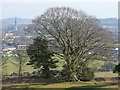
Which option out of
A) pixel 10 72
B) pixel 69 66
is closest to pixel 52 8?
pixel 69 66

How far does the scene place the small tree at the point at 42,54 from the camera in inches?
507

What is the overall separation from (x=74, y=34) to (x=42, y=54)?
103 inches

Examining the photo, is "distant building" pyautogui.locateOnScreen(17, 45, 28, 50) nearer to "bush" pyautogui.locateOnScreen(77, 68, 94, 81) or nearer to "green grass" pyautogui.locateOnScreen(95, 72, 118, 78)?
"bush" pyautogui.locateOnScreen(77, 68, 94, 81)

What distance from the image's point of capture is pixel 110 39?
1282 centimetres

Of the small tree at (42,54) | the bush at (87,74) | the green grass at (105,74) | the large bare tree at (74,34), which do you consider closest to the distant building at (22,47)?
the small tree at (42,54)

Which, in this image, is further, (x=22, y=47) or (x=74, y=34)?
(x=22, y=47)

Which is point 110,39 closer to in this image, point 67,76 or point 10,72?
point 67,76

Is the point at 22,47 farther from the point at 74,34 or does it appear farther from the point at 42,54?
the point at 74,34

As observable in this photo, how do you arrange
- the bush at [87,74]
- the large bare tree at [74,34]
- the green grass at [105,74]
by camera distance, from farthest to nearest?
the green grass at [105,74] < the bush at [87,74] < the large bare tree at [74,34]

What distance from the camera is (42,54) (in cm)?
1282

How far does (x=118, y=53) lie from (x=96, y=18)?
3.64m

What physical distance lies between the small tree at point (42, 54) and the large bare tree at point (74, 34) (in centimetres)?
58

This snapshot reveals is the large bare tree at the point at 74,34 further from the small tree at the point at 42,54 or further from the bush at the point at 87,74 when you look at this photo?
the small tree at the point at 42,54

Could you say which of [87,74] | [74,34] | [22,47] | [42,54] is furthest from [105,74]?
[22,47]
